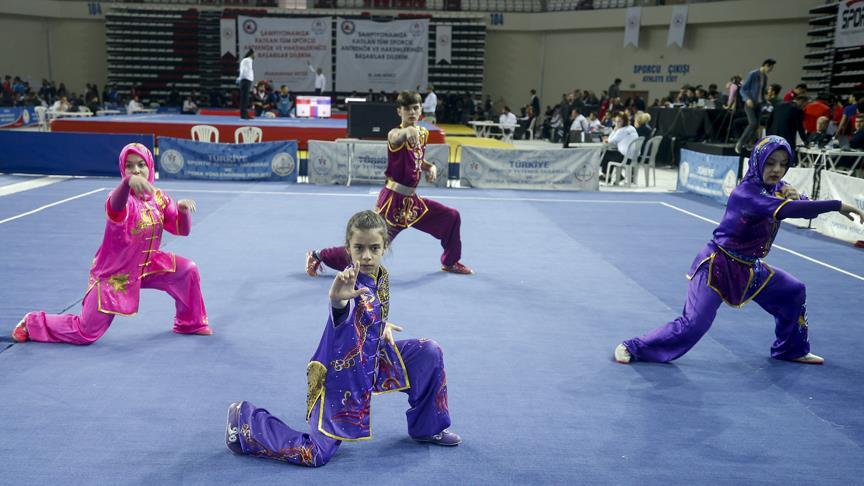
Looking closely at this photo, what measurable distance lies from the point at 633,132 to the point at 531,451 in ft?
43.2

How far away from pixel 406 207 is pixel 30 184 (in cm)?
970

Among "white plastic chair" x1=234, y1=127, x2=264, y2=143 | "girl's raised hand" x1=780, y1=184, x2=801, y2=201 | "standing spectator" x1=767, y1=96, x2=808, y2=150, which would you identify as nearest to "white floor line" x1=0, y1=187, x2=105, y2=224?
"white plastic chair" x1=234, y1=127, x2=264, y2=143

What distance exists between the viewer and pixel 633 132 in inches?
619

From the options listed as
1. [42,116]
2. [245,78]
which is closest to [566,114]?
[245,78]

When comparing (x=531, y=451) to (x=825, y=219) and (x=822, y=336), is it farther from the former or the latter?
(x=825, y=219)

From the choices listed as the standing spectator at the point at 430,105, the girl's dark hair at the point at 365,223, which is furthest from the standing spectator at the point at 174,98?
the girl's dark hair at the point at 365,223

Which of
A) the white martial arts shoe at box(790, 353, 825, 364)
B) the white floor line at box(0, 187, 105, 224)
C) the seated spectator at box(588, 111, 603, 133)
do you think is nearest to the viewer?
the white martial arts shoe at box(790, 353, 825, 364)

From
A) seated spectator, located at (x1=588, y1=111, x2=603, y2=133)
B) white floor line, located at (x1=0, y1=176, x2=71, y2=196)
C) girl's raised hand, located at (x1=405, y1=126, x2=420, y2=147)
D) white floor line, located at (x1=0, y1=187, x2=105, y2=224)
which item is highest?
girl's raised hand, located at (x1=405, y1=126, x2=420, y2=147)

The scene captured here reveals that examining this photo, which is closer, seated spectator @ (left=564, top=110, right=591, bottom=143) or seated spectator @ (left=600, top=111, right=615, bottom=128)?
seated spectator @ (left=564, top=110, right=591, bottom=143)

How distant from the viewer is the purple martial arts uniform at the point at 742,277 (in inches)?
180

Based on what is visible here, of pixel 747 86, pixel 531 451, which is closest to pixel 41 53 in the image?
pixel 747 86

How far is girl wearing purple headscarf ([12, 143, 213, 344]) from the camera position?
473 centimetres

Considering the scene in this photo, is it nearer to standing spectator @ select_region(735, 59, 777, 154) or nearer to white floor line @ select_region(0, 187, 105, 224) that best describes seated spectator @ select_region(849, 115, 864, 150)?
standing spectator @ select_region(735, 59, 777, 154)

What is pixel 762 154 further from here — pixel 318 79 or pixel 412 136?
pixel 318 79
